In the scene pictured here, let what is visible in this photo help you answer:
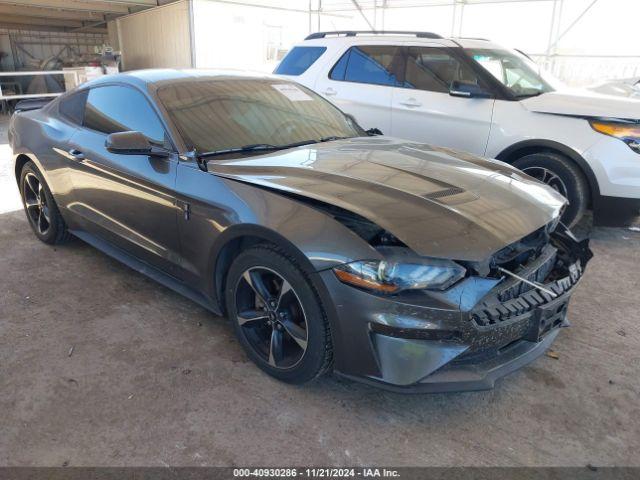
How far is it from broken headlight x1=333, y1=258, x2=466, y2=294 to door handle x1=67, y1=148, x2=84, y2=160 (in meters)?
2.49

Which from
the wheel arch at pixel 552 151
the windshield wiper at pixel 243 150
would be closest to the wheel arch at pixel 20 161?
the windshield wiper at pixel 243 150

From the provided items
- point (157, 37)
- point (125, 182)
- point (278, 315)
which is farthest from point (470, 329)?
point (157, 37)

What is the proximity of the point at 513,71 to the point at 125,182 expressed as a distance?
13.8 feet

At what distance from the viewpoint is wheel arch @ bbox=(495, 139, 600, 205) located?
4504 millimetres

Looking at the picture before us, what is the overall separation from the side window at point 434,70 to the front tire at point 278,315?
11.9 feet

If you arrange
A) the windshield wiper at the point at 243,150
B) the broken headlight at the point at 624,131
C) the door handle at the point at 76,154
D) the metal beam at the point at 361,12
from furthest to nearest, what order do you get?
the metal beam at the point at 361,12 → the broken headlight at the point at 624,131 → the door handle at the point at 76,154 → the windshield wiper at the point at 243,150

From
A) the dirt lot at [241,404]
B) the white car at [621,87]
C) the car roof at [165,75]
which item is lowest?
the dirt lot at [241,404]

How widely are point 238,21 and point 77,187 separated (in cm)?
1443

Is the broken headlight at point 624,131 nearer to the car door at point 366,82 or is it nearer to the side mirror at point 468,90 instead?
the side mirror at point 468,90

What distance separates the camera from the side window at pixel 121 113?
3.12 meters

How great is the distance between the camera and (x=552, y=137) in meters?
4.65

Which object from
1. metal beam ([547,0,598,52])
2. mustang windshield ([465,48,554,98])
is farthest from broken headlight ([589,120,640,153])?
metal beam ([547,0,598,52])

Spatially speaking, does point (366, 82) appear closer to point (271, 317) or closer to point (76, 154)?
point (76, 154)

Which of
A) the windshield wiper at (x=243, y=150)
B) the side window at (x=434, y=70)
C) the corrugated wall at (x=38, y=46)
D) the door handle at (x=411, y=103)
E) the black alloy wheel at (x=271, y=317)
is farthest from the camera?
the corrugated wall at (x=38, y=46)
